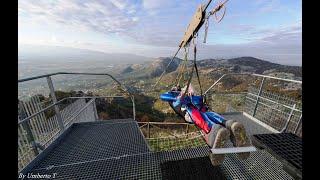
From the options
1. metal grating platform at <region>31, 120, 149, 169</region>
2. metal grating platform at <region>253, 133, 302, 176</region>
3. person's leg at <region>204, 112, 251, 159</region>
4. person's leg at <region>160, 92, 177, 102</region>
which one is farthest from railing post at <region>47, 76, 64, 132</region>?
metal grating platform at <region>253, 133, 302, 176</region>

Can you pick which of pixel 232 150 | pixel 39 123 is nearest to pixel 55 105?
pixel 39 123

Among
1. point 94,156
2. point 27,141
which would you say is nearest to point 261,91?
point 94,156

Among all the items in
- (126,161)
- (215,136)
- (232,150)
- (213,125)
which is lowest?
(126,161)

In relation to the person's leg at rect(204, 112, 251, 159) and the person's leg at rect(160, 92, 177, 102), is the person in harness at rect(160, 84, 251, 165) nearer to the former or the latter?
the person's leg at rect(204, 112, 251, 159)

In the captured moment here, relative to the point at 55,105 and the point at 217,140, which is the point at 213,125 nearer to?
the point at 217,140

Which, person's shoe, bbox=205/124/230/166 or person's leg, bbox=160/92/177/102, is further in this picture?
person's leg, bbox=160/92/177/102

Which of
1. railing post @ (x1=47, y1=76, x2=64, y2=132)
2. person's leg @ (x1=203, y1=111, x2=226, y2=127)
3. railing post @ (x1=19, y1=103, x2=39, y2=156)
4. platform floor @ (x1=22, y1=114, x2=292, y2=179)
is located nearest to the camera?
platform floor @ (x1=22, y1=114, x2=292, y2=179)

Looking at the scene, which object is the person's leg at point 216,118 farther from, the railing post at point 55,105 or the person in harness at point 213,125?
the railing post at point 55,105
